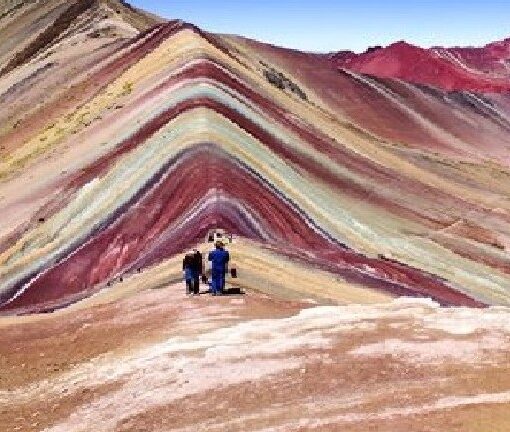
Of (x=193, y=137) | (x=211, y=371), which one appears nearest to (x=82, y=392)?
(x=211, y=371)

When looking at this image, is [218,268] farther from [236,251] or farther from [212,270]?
[236,251]

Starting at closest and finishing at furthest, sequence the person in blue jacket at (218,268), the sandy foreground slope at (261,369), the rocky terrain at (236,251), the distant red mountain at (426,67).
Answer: the sandy foreground slope at (261,369) → the rocky terrain at (236,251) → the person in blue jacket at (218,268) → the distant red mountain at (426,67)

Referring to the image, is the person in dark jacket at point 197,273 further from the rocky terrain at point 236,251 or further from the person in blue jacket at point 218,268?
the rocky terrain at point 236,251

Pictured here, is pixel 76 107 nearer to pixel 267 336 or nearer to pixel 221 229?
pixel 221 229

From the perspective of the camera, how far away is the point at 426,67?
87688mm

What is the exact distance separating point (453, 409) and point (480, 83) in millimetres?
78747

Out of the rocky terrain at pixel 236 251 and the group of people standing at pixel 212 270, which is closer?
the rocky terrain at pixel 236 251

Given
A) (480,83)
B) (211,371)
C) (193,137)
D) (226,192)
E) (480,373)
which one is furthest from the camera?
(480,83)

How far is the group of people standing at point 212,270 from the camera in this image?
55.4ft

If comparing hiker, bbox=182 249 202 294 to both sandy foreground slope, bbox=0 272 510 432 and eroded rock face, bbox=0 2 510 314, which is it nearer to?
sandy foreground slope, bbox=0 272 510 432

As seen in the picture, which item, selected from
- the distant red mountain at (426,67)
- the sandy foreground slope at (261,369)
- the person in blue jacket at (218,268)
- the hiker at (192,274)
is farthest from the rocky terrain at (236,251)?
the distant red mountain at (426,67)

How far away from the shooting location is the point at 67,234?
2527cm

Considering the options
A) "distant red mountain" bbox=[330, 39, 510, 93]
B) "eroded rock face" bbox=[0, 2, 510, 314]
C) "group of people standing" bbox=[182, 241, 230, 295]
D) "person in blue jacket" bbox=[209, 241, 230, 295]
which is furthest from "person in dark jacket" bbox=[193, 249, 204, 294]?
"distant red mountain" bbox=[330, 39, 510, 93]

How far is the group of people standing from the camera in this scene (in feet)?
55.4
